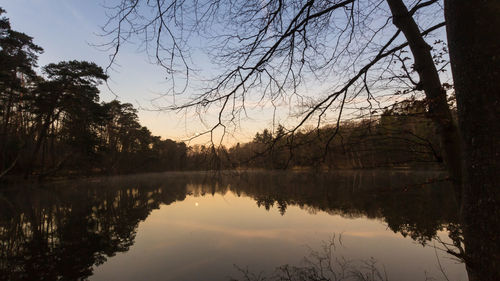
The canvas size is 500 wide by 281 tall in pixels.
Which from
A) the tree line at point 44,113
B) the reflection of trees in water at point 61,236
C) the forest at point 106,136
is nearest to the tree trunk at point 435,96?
the forest at point 106,136

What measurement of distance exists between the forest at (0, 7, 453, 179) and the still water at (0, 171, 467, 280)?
0.37 m

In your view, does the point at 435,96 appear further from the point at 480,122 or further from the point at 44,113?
the point at 44,113

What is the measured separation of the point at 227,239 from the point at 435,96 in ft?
23.9

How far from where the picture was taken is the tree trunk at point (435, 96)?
1.81 metres

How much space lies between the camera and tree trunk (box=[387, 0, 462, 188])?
5.94 feet

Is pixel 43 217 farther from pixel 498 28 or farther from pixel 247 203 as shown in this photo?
pixel 498 28

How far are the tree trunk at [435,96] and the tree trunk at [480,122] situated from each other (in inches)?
24.0

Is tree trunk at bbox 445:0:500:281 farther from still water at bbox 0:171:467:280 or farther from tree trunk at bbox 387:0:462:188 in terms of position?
still water at bbox 0:171:467:280

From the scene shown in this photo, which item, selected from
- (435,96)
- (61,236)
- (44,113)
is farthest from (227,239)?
(44,113)

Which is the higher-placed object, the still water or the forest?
the forest

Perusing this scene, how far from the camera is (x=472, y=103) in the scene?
1.20m

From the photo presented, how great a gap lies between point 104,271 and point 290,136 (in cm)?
564

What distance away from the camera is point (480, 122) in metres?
1.17

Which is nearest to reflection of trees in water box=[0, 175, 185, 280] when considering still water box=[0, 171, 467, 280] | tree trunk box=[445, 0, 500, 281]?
still water box=[0, 171, 467, 280]
